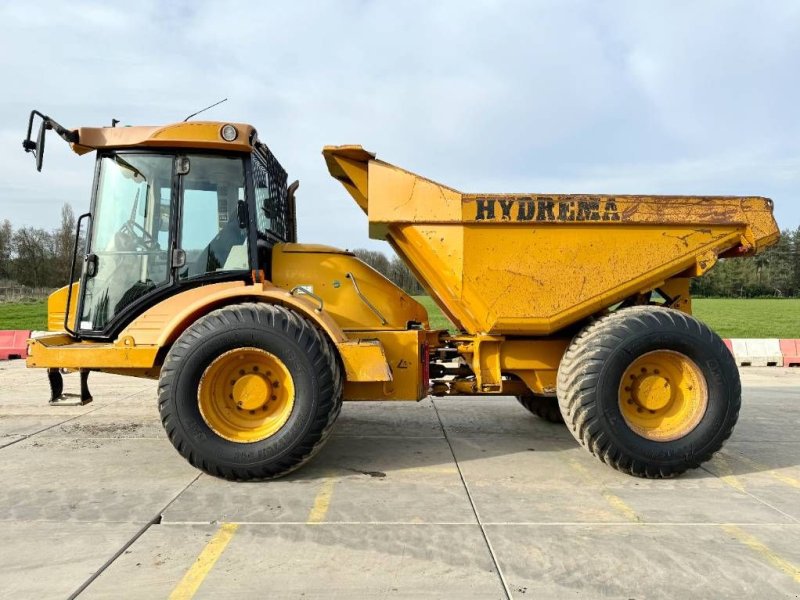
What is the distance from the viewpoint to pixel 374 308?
16.1ft

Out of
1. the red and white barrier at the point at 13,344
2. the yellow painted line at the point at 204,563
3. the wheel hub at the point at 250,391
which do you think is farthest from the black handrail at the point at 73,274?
the red and white barrier at the point at 13,344

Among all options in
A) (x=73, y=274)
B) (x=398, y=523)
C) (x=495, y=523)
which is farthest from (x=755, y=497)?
(x=73, y=274)

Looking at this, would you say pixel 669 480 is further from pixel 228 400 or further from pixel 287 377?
pixel 228 400

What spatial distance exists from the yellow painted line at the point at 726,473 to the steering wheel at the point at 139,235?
4.83 metres

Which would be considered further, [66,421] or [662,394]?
[66,421]

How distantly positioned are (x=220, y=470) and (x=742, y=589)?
128 inches

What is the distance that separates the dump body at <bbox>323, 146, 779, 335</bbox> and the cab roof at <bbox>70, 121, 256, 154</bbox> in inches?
48.4

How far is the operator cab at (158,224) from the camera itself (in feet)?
14.9

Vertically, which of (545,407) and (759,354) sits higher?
(759,354)

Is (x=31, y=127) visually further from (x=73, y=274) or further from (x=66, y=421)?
→ (x=66, y=421)

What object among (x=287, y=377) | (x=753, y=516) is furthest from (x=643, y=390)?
(x=287, y=377)

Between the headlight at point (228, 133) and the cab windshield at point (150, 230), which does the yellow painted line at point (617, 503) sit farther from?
the headlight at point (228, 133)

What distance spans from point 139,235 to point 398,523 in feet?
10.1

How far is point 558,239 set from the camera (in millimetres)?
4543
